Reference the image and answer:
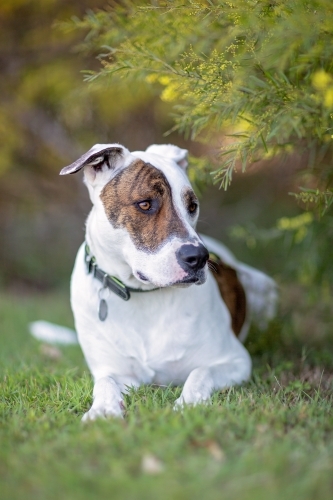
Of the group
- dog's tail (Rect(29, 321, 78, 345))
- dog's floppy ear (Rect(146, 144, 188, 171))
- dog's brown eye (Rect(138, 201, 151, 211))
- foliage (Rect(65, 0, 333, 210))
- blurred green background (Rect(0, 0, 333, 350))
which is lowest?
dog's tail (Rect(29, 321, 78, 345))

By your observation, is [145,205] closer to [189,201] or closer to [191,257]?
[189,201]

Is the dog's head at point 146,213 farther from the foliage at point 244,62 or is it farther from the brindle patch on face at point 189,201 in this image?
the foliage at point 244,62

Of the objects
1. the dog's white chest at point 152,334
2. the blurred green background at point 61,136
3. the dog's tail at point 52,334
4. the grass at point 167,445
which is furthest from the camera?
the blurred green background at point 61,136

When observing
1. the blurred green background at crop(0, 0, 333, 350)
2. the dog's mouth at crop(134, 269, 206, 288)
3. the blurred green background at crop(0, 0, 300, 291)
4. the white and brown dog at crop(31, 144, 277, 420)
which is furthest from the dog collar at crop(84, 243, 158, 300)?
the blurred green background at crop(0, 0, 300, 291)

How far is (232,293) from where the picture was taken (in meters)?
4.14

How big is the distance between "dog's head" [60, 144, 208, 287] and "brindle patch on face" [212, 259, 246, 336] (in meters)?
0.85

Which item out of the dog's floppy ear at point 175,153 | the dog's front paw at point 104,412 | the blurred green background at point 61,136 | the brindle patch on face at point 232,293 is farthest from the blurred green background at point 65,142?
the dog's front paw at point 104,412

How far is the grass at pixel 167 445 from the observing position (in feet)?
6.22

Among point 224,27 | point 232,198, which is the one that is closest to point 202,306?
point 224,27

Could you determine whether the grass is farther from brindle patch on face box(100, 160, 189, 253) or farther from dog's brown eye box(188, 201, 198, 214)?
dog's brown eye box(188, 201, 198, 214)

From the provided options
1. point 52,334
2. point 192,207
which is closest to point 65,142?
point 52,334

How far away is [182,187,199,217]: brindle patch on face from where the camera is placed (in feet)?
10.4

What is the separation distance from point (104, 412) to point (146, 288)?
0.82 meters

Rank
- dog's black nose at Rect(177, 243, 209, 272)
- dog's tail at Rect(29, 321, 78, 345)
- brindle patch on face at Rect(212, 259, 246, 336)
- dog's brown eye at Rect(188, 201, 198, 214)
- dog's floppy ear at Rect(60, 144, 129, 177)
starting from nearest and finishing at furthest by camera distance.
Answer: dog's black nose at Rect(177, 243, 209, 272) → dog's floppy ear at Rect(60, 144, 129, 177) → dog's brown eye at Rect(188, 201, 198, 214) → brindle patch on face at Rect(212, 259, 246, 336) → dog's tail at Rect(29, 321, 78, 345)
